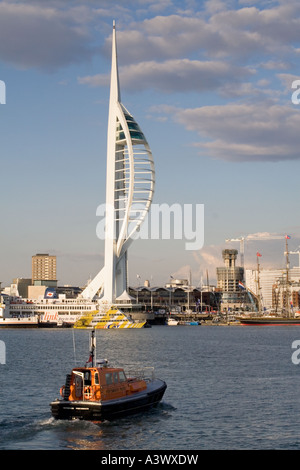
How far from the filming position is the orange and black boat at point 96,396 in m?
32.3

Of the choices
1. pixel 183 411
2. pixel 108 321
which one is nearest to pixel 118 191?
pixel 108 321

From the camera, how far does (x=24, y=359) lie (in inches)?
2630

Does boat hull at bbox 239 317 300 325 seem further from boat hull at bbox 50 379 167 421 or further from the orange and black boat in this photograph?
boat hull at bbox 50 379 167 421

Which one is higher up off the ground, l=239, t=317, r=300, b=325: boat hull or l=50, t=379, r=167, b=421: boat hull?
l=239, t=317, r=300, b=325: boat hull

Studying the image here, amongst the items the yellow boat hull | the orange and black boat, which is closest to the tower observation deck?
the yellow boat hull

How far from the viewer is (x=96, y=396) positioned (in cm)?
3303

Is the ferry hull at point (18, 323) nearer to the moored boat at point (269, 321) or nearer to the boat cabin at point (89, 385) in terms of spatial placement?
the moored boat at point (269, 321)

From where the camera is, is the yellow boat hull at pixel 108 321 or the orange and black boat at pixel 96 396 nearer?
the orange and black boat at pixel 96 396

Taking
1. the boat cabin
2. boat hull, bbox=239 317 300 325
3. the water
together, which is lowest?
the water

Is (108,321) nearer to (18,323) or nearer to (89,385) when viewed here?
(18,323)

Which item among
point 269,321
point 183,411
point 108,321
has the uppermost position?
point 108,321

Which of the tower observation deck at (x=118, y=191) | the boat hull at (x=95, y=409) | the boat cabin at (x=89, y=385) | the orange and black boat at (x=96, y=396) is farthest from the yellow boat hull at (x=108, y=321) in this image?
the boat cabin at (x=89, y=385)

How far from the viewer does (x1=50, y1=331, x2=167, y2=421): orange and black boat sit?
106ft

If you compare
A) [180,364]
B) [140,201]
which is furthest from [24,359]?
[140,201]
